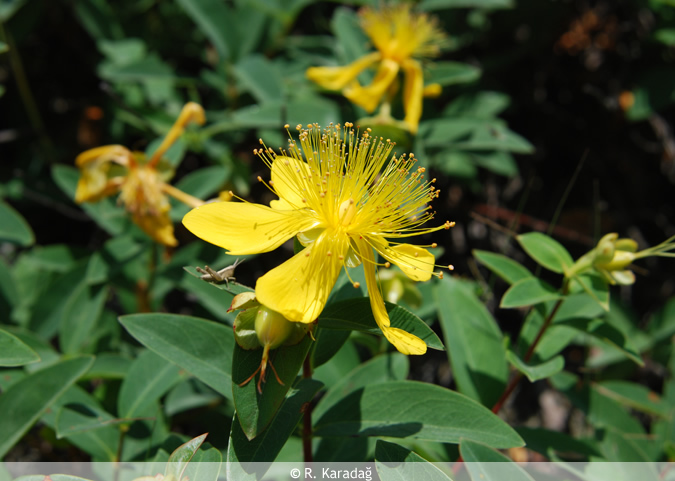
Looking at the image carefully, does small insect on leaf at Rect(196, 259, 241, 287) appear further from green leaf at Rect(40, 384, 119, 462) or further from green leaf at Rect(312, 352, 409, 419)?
green leaf at Rect(40, 384, 119, 462)

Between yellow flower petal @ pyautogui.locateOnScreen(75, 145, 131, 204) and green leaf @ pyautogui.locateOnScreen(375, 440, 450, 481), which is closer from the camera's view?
green leaf @ pyautogui.locateOnScreen(375, 440, 450, 481)

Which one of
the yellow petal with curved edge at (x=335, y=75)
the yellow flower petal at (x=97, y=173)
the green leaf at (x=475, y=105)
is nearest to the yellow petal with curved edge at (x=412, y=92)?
the yellow petal with curved edge at (x=335, y=75)

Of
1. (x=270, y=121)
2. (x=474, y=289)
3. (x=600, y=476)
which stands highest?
(x=270, y=121)

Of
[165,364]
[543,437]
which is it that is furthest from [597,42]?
[165,364]

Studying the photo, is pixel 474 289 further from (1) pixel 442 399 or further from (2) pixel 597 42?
(2) pixel 597 42

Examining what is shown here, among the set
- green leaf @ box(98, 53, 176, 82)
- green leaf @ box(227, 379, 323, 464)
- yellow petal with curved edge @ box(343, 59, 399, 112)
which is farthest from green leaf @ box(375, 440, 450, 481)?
green leaf @ box(98, 53, 176, 82)

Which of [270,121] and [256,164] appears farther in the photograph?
[256,164]

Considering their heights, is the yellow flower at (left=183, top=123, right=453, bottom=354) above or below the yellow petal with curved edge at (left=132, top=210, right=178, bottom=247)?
above

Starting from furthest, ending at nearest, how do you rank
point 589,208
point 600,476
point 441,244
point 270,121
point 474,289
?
point 589,208
point 441,244
point 270,121
point 474,289
point 600,476
